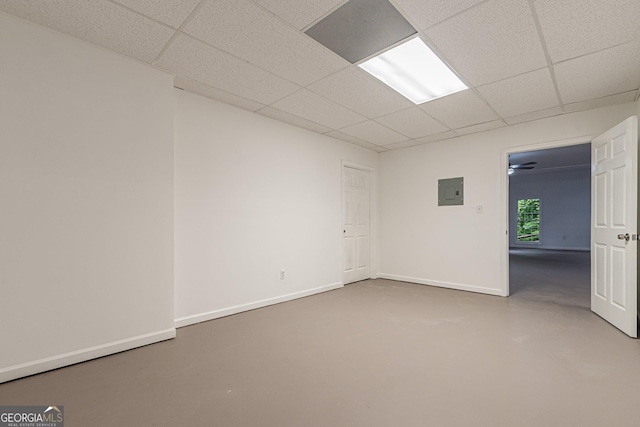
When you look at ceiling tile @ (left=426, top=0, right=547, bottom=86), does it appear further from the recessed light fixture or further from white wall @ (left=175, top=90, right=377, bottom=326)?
white wall @ (left=175, top=90, right=377, bottom=326)

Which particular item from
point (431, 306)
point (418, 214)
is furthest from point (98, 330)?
point (418, 214)

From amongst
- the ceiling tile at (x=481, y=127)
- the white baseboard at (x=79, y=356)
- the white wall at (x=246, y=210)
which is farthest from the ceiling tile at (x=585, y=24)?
the white baseboard at (x=79, y=356)

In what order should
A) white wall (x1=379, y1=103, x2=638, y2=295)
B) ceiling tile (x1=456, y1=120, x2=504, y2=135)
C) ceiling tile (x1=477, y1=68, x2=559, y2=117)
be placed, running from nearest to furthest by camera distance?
ceiling tile (x1=477, y1=68, x2=559, y2=117), white wall (x1=379, y1=103, x2=638, y2=295), ceiling tile (x1=456, y1=120, x2=504, y2=135)

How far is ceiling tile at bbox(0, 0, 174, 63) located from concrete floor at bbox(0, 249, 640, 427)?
252 cm

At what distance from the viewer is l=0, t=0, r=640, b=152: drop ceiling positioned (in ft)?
6.26

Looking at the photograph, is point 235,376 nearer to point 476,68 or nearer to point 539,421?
point 539,421

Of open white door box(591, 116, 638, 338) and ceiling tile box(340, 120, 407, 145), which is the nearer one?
open white door box(591, 116, 638, 338)

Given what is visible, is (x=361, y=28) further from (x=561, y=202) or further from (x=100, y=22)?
(x=561, y=202)

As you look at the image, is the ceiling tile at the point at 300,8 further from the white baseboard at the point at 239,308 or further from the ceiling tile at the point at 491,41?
the white baseboard at the point at 239,308

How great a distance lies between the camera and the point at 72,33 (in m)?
2.19

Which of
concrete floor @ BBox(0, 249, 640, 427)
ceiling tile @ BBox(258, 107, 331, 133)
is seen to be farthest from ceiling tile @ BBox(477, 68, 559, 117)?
concrete floor @ BBox(0, 249, 640, 427)

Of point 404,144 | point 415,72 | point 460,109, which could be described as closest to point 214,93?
point 415,72

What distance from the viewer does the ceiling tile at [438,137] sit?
4.52 metres

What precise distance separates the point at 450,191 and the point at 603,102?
6.75ft
